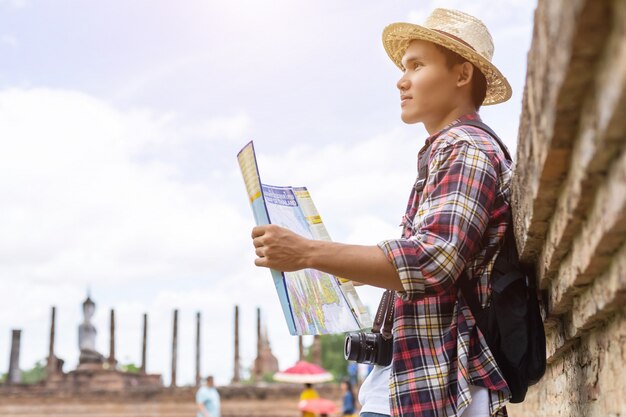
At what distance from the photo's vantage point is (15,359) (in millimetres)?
25625

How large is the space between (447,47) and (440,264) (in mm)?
807

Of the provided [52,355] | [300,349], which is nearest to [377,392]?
[300,349]

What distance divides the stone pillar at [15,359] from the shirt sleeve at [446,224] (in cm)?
2616

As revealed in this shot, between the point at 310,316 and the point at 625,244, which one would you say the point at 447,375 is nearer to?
the point at 310,316

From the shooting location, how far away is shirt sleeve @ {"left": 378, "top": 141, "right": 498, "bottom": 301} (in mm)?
1761

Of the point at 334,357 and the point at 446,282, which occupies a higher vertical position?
the point at 334,357

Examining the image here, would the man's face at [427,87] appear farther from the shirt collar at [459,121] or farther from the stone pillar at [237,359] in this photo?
the stone pillar at [237,359]

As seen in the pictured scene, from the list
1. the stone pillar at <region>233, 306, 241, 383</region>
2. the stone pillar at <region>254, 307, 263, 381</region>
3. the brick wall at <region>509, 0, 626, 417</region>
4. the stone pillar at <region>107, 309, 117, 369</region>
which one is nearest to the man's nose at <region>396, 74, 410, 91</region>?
the brick wall at <region>509, 0, 626, 417</region>

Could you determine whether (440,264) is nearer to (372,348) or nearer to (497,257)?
(497,257)

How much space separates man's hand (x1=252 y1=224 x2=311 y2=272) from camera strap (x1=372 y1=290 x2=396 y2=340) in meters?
0.39

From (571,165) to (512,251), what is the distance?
709mm

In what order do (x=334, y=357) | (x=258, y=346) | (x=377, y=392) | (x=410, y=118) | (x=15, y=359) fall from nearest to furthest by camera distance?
(x=377, y=392), (x=410, y=118), (x=258, y=346), (x=15, y=359), (x=334, y=357)

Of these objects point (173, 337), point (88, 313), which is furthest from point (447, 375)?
point (88, 313)

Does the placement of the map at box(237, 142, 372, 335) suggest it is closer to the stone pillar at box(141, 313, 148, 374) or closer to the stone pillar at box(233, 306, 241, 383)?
the stone pillar at box(233, 306, 241, 383)
